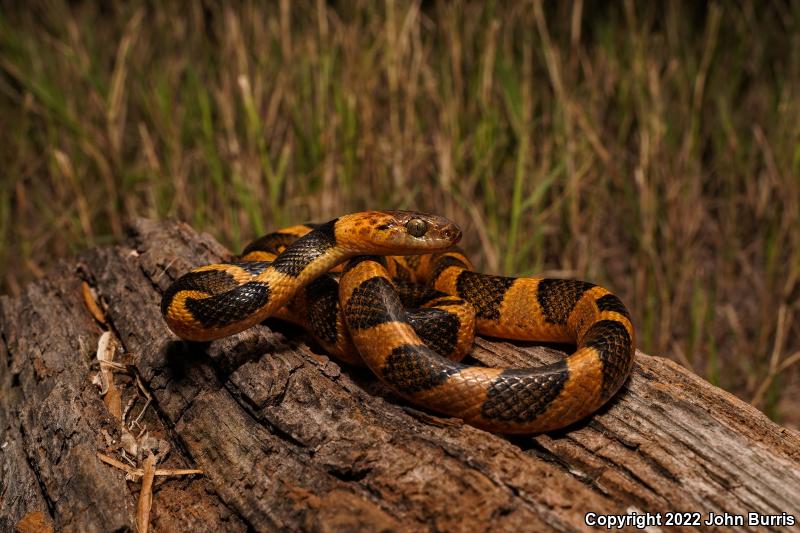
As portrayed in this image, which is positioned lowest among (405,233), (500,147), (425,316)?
(425,316)

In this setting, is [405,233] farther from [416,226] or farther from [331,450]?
[331,450]

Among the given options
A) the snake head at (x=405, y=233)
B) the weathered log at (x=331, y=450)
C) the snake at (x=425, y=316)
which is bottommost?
the weathered log at (x=331, y=450)

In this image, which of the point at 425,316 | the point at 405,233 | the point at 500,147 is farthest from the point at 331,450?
the point at 500,147

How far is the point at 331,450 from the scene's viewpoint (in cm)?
360

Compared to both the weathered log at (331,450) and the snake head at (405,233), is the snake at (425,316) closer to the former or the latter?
the snake head at (405,233)

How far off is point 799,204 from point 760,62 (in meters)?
1.85

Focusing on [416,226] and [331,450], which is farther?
[416,226]

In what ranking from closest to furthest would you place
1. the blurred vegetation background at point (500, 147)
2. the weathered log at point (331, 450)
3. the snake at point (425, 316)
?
the weathered log at point (331, 450) < the snake at point (425, 316) < the blurred vegetation background at point (500, 147)

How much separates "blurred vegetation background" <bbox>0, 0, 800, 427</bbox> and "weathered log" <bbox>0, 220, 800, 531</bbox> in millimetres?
2250

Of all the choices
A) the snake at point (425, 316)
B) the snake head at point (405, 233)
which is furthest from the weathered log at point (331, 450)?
the snake head at point (405, 233)

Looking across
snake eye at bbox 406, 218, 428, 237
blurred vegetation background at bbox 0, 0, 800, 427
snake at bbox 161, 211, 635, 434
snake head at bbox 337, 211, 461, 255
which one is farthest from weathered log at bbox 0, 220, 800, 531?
blurred vegetation background at bbox 0, 0, 800, 427

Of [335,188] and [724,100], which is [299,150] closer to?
[335,188]

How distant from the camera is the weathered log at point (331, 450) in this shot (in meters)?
3.32

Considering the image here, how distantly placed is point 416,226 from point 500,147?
3.02 m
